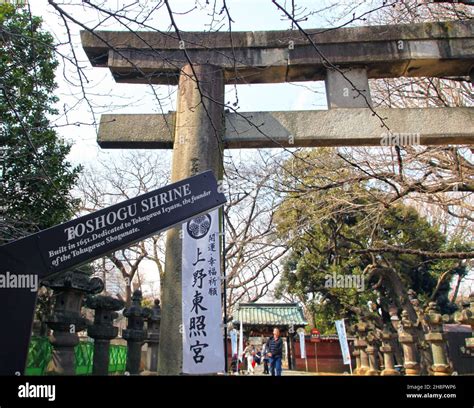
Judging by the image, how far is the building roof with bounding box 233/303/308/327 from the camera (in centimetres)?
2008

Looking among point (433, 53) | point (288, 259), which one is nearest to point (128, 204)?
point (433, 53)

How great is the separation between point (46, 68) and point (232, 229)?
24.9 ft

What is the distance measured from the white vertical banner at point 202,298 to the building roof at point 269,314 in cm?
1634

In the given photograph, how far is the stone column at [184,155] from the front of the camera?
3451 mm

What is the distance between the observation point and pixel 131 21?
246 cm

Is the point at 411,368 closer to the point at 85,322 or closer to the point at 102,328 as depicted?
the point at 102,328

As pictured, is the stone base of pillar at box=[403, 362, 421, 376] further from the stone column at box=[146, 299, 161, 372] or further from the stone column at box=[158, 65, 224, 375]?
the stone column at box=[158, 65, 224, 375]

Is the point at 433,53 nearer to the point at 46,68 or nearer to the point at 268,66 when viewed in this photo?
the point at 268,66
